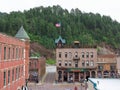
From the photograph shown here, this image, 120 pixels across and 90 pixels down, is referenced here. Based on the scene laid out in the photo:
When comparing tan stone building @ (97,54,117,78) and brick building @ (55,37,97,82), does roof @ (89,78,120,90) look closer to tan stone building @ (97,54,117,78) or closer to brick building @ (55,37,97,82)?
brick building @ (55,37,97,82)

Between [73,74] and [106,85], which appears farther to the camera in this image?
[73,74]

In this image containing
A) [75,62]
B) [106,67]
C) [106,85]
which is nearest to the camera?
[106,85]

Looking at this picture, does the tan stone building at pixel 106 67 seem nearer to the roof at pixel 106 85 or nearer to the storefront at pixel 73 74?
the storefront at pixel 73 74

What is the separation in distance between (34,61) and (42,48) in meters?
96.0

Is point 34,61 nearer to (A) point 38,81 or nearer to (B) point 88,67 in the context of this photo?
(A) point 38,81

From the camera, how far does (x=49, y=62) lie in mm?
171125

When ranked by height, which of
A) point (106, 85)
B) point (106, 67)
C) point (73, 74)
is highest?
point (106, 85)

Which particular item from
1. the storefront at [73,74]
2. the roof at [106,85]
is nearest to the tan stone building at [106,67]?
the storefront at [73,74]

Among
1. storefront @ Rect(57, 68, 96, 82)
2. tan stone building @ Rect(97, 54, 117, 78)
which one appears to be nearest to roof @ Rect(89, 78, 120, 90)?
storefront @ Rect(57, 68, 96, 82)

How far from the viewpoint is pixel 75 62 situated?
3755 inches

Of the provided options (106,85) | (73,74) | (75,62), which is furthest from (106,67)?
(106,85)

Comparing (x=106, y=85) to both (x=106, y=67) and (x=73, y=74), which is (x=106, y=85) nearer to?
(x=73, y=74)

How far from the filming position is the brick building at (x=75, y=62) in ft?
311

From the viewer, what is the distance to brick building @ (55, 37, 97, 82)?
94.9 metres
